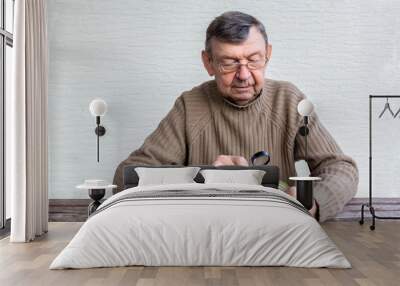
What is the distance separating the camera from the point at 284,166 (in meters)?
6.42

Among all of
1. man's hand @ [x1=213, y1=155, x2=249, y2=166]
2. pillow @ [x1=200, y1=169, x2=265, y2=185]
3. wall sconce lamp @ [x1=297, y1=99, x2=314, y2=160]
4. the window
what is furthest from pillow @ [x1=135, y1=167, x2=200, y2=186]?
the window

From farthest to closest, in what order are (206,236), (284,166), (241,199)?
(284,166), (241,199), (206,236)

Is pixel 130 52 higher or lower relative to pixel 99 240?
higher

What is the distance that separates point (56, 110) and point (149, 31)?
137 cm

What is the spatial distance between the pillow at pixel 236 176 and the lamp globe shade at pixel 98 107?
4.65 ft

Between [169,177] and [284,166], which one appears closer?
[169,177]

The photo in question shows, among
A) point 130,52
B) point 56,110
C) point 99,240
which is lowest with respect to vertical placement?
point 99,240

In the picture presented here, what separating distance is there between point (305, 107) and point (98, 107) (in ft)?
7.35

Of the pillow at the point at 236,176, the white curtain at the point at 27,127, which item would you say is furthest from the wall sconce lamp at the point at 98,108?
the pillow at the point at 236,176

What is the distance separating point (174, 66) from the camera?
21.9 ft

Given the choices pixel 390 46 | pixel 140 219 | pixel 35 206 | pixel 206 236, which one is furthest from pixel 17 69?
pixel 390 46

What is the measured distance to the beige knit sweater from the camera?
639 centimetres

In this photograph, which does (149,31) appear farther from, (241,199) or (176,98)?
(241,199)

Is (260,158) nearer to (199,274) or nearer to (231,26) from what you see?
(231,26)
